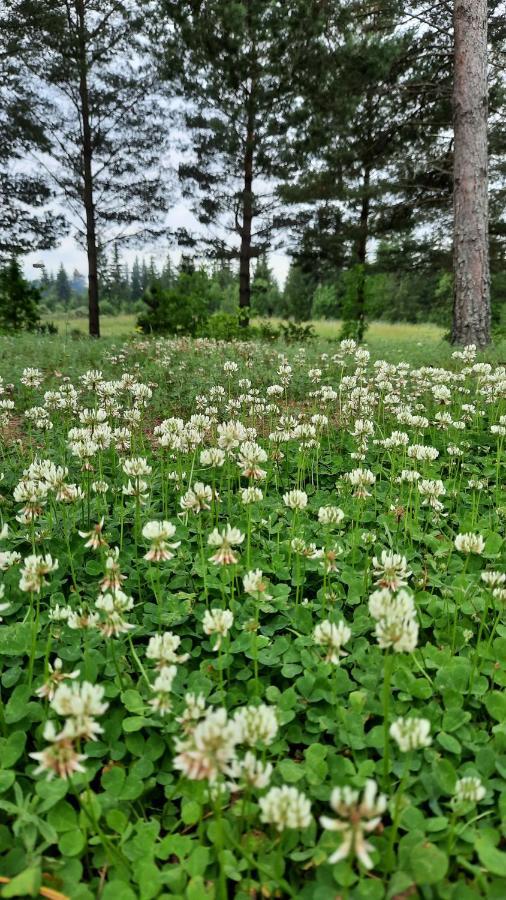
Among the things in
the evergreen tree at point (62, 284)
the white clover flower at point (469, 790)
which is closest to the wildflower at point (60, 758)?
the white clover flower at point (469, 790)

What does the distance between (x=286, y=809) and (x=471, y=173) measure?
932cm

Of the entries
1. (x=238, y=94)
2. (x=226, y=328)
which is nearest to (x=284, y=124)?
(x=238, y=94)

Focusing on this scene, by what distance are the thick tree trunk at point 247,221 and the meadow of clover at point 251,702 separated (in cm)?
→ 1597

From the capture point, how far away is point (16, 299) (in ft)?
66.7

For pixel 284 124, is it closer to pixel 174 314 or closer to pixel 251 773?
pixel 174 314

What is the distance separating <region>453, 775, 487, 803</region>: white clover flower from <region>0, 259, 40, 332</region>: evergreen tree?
68.8 feet

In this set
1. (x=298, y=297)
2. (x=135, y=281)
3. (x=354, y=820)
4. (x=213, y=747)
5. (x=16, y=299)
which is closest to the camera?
(x=354, y=820)

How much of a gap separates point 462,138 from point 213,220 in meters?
12.6

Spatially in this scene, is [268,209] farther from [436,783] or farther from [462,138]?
[436,783]

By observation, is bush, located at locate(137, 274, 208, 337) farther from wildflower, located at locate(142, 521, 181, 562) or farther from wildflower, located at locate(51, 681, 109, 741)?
wildflower, located at locate(51, 681, 109, 741)

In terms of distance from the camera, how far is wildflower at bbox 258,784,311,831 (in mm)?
1044

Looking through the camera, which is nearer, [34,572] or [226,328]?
[34,572]

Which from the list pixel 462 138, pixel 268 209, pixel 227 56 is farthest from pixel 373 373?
pixel 268 209

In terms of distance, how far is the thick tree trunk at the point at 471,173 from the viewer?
8148mm
